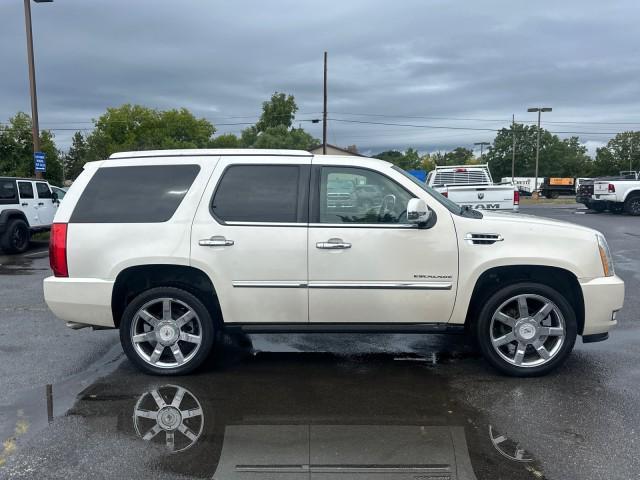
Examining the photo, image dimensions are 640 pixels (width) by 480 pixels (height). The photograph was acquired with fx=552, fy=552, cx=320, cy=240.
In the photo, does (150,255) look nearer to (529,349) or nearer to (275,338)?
(275,338)

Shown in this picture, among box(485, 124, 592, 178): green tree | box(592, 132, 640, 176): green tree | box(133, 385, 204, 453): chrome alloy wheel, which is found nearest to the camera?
box(133, 385, 204, 453): chrome alloy wheel

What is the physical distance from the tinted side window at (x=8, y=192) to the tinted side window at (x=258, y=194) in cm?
1056

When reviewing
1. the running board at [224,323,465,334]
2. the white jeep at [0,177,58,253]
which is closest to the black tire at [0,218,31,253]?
the white jeep at [0,177,58,253]

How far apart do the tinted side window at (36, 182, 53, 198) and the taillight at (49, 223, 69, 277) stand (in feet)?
35.2

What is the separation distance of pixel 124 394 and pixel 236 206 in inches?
69.0

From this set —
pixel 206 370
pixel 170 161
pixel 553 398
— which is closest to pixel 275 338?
pixel 206 370

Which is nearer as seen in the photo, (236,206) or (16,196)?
(236,206)

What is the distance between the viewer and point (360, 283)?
4.51 m

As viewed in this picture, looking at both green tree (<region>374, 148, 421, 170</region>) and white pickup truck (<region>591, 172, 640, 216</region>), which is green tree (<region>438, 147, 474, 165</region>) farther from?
white pickup truck (<region>591, 172, 640, 216</region>)

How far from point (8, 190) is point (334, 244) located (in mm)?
11484

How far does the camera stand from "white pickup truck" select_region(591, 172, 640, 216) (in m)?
22.0

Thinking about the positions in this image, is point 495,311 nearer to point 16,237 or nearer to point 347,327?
point 347,327

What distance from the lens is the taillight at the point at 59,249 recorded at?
4.58 m

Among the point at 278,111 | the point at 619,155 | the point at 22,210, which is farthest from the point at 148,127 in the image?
the point at 619,155
